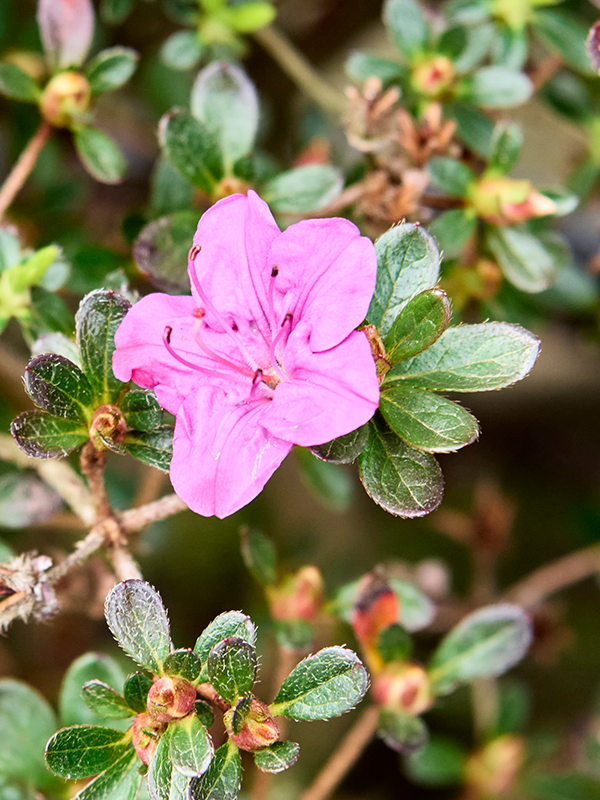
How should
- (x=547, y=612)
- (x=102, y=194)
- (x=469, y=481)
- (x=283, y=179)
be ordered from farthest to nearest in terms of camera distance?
1. (x=469, y=481)
2. (x=102, y=194)
3. (x=547, y=612)
4. (x=283, y=179)

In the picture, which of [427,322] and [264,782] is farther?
[264,782]

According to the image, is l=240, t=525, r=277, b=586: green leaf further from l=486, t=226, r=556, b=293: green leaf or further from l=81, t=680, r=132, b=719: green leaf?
l=486, t=226, r=556, b=293: green leaf

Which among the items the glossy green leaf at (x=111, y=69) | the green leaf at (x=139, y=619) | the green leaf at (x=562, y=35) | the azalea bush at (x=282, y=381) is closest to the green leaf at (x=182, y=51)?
the azalea bush at (x=282, y=381)

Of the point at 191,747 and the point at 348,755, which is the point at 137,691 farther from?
the point at 348,755


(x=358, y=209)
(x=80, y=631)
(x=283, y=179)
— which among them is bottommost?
(x=80, y=631)

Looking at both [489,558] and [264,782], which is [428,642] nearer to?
[489,558]

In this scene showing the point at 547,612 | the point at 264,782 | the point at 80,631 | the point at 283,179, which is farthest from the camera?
the point at 80,631

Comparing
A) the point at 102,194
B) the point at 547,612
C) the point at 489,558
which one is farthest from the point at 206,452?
the point at 102,194
